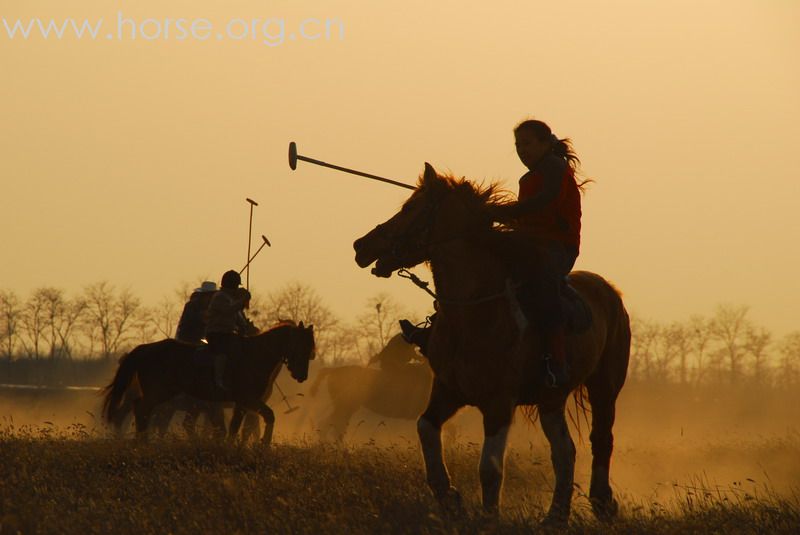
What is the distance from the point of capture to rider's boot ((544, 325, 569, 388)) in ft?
36.1

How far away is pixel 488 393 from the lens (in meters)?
10.8

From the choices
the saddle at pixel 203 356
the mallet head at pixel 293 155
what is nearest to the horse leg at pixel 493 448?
the mallet head at pixel 293 155

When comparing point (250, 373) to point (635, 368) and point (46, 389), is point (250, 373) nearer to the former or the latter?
point (46, 389)

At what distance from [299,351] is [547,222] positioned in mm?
10231

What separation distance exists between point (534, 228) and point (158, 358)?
10.6 meters

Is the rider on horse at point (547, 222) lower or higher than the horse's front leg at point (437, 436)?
higher

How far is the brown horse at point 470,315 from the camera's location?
35.4ft

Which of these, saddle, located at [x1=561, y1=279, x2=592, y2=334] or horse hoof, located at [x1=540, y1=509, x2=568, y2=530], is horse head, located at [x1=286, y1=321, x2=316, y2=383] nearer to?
saddle, located at [x1=561, y1=279, x2=592, y2=334]

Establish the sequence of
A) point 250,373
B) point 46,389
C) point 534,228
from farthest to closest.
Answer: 1. point 46,389
2. point 250,373
3. point 534,228

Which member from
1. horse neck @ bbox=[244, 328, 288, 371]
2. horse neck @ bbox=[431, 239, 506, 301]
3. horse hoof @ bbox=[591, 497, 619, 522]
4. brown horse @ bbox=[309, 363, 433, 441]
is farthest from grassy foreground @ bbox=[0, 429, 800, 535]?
brown horse @ bbox=[309, 363, 433, 441]

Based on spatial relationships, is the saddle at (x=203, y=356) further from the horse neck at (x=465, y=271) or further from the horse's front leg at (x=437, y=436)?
the horse neck at (x=465, y=271)

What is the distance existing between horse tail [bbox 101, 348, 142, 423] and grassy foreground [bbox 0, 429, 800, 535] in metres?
4.77

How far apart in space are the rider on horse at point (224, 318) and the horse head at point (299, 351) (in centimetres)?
100

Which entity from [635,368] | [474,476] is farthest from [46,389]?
[635,368]
